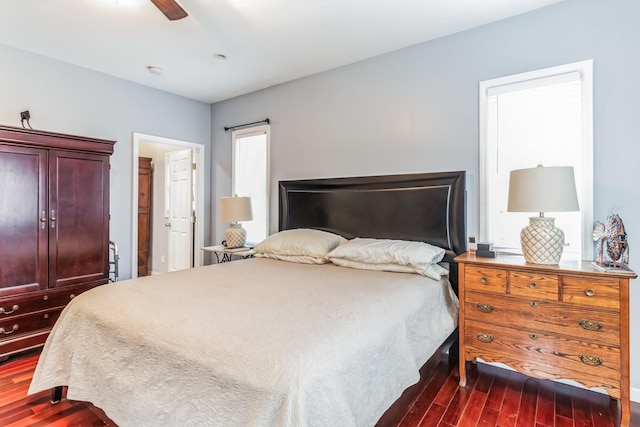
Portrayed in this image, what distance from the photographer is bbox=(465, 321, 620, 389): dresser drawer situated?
1.81m

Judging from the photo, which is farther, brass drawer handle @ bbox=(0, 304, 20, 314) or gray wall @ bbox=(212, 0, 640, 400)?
brass drawer handle @ bbox=(0, 304, 20, 314)

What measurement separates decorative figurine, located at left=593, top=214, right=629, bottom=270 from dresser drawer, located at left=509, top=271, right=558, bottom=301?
1.13 feet

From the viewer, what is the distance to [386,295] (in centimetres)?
184

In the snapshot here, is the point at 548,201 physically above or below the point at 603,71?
below

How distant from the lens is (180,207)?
4891mm

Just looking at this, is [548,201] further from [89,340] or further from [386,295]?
[89,340]

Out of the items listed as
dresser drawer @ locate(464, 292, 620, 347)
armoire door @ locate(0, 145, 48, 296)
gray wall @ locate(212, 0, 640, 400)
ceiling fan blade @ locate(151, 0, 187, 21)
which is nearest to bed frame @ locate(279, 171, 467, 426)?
gray wall @ locate(212, 0, 640, 400)

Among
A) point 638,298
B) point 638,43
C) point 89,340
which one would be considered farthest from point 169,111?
point 638,298

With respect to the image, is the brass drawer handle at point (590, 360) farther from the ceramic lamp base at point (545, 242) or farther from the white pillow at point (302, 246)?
the white pillow at point (302, 246)

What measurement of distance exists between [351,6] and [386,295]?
2027 millimetres

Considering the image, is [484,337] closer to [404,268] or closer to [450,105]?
[404,268]

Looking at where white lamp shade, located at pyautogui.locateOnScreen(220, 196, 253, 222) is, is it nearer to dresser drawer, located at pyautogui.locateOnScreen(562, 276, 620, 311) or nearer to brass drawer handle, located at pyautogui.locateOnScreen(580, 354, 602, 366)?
dresser drawer, located at pyautogui.locateOnScreen(562, 276, 620, 311)

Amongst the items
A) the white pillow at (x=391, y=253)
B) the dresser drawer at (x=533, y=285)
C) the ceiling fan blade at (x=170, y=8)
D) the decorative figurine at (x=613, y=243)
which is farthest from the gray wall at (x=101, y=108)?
the decorative figurine at (x=613, y=243)

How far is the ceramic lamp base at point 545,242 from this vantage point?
2.01 meters
